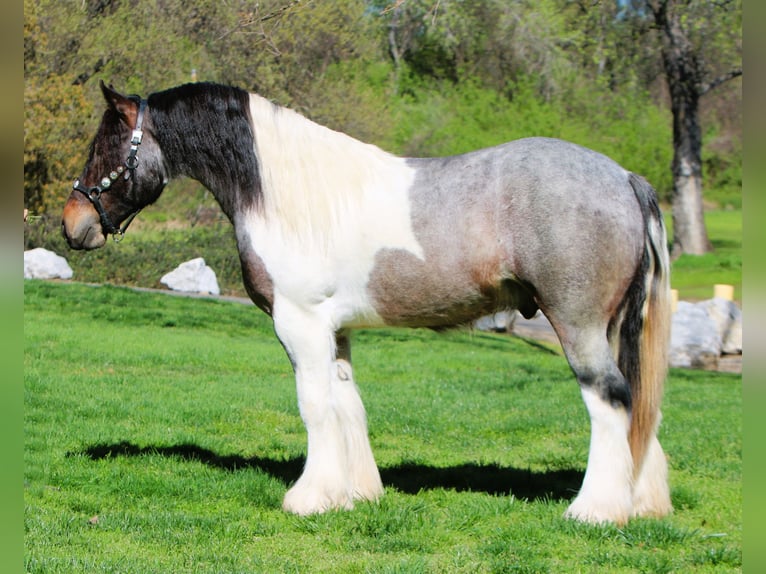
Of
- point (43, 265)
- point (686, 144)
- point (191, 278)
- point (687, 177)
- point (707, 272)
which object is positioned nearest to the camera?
point (43, 265)

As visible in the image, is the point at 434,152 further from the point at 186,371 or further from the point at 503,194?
the point at 503,194

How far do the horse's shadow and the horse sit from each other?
63 cm

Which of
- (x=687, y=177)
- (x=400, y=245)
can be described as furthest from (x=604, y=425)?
(x=687, y=177)

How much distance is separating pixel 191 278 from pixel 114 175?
12.0 metres

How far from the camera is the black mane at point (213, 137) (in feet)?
→ 16.4

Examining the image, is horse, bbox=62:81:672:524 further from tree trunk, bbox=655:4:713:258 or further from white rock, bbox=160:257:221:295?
tree trunk, bbox=655:4:713:258

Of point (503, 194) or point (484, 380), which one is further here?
point (484, 380)

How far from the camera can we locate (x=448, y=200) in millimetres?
4750

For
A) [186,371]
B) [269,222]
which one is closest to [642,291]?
[269,222]

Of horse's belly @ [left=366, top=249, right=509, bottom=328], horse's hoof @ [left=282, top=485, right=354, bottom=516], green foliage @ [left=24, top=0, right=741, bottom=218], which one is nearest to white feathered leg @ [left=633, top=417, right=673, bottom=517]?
horse's belly @ [left=366, top=249, right=509, bottom=328]

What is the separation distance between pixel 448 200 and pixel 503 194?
1.00 ft

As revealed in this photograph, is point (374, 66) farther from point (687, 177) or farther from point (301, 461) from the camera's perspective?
point (301, 461)

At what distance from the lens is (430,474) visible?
19.4ft

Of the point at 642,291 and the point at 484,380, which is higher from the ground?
the point at 642,291
